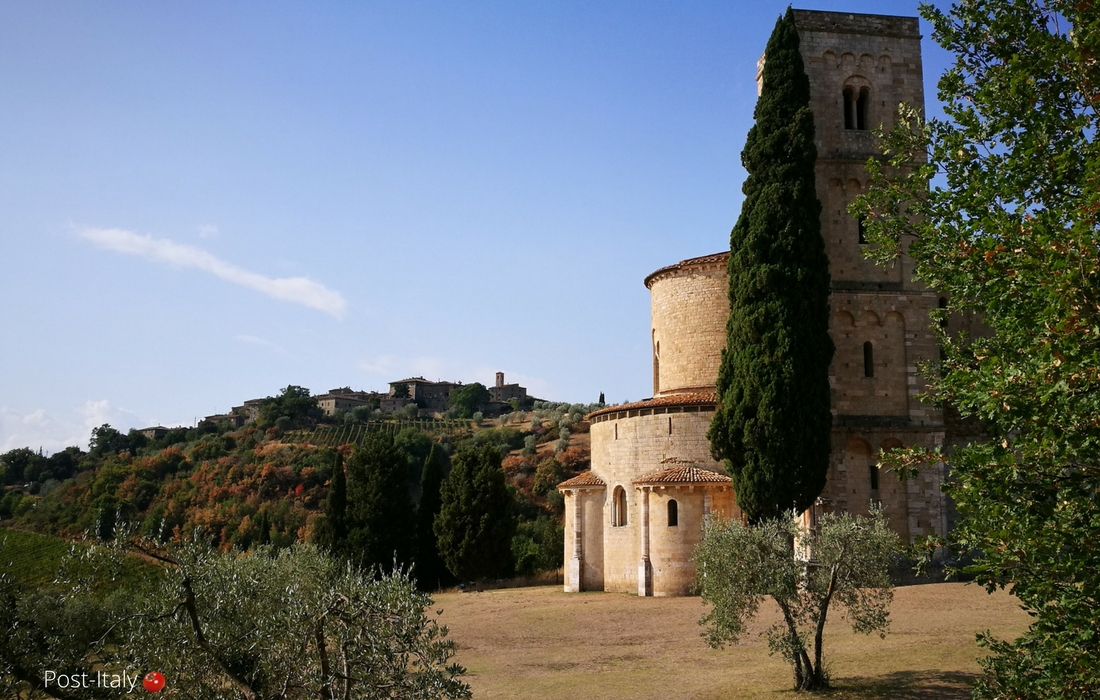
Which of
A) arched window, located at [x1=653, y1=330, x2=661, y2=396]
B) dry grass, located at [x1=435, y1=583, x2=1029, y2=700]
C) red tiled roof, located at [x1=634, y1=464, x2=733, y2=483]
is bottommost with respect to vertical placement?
dry grass, located at [x1=435, y1=583, x2=1029, y2=700]

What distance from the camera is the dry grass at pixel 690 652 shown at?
13.8 m

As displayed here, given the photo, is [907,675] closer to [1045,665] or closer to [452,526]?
[1045,665]

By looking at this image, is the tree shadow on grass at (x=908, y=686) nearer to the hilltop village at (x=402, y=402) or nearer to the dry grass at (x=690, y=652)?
the dry grass at (x=690, y=652)

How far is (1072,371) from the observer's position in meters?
6.38

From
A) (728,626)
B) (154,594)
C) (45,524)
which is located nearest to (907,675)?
(728,626)

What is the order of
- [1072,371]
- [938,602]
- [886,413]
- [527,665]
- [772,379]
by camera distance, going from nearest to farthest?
[1072,371], [527,665], [938,602], [772,379], [886,413]

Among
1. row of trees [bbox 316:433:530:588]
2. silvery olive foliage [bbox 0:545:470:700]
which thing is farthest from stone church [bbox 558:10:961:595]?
silvery olive foliage [bbox 0:545:470:700]

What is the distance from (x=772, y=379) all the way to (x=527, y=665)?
10590 millimetres

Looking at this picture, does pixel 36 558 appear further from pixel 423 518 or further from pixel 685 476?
pixel 685 476

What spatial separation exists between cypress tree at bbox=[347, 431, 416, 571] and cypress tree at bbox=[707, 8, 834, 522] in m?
17.4

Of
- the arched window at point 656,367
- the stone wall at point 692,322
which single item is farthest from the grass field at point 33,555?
the arched window at point 656,367

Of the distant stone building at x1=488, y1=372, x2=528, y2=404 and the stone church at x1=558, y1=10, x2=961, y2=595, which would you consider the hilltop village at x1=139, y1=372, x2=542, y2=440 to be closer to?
the distant stone building at x1=488, y1=372, x2=528, y2=404

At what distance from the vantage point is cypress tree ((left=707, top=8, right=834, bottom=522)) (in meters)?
22.6

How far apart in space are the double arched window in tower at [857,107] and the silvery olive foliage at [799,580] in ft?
57.7
